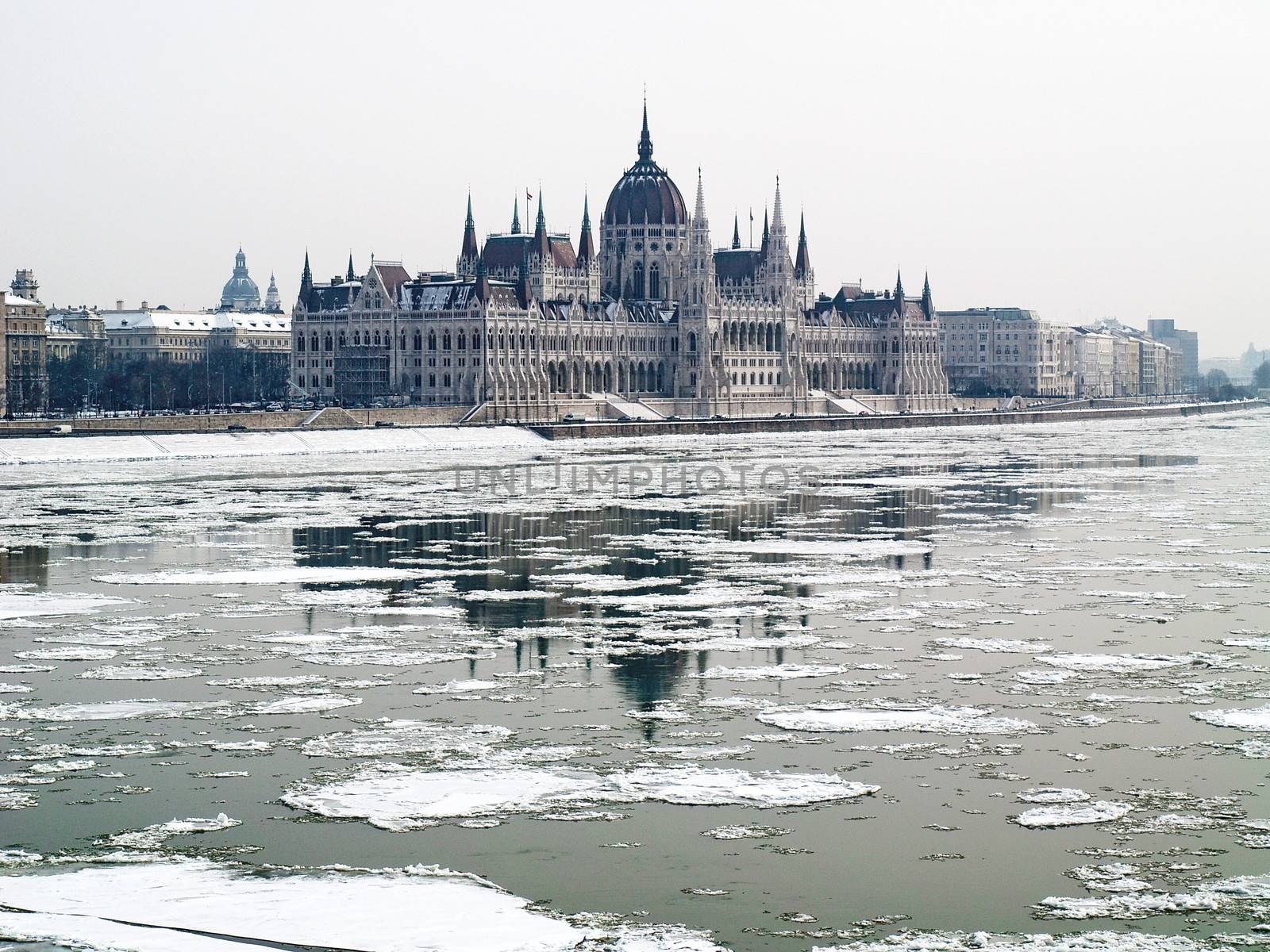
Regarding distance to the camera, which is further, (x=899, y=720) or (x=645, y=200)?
(x=645, y=200)

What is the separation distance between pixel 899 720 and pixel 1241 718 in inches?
152

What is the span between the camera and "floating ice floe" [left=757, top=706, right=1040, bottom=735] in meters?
20.4

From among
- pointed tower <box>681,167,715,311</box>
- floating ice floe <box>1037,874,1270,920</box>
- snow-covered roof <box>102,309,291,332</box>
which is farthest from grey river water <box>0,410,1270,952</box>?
snow-covered roof <box>102,309,291,332</box>

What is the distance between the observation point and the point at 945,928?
14.0m

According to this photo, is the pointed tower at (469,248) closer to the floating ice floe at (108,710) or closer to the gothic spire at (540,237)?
the gothic spire at (540,237)

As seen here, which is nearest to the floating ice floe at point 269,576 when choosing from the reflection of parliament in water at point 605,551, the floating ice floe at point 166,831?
the reflection of parliament in water at point 605,551

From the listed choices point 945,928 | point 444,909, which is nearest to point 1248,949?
point 945,928

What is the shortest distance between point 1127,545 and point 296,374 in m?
113

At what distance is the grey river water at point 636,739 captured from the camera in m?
14.5

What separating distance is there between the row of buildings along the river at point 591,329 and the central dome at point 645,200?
16 centimetres

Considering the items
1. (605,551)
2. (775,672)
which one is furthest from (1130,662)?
(605,551)

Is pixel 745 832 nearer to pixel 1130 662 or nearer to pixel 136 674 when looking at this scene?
pixel 1130 662

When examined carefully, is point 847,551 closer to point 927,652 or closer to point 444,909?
point 927,652

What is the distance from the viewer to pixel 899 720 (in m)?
20.8
